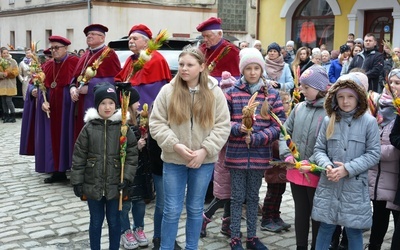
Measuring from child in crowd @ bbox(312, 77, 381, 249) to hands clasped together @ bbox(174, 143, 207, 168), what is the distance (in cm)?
96

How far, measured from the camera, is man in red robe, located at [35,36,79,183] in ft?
25.8

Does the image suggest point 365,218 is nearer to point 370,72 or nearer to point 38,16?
point 370,72

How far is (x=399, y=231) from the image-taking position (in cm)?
448

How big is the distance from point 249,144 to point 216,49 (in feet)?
6.16

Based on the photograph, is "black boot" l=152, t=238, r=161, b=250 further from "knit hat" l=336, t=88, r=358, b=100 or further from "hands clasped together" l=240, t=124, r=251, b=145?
"knit hat" l=336, t=88, r=358, b=100

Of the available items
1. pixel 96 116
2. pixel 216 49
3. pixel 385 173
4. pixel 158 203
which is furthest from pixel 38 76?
pixel 385 173

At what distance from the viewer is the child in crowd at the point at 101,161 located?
15.1 feet

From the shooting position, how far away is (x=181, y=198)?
184 inches

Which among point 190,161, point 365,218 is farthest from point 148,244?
point 365,218

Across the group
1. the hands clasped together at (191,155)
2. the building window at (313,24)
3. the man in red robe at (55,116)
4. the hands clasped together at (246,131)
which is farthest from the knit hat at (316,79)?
the building window at (313,24)

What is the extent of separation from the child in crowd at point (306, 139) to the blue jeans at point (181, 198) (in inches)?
30.7

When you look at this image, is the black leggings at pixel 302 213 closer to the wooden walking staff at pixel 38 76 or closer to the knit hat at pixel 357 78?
the knit hat at pixel 357 78

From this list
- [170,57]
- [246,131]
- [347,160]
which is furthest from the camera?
[170,57]

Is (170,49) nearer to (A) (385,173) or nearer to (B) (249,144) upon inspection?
(B) (249,144)
